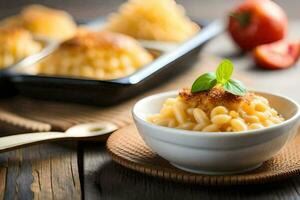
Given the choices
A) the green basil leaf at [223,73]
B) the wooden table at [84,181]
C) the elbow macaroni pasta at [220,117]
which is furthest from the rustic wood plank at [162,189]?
the green basil leaf at [223,73]

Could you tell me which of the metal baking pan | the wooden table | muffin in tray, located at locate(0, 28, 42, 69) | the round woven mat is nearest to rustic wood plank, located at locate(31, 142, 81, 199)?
the wooden table

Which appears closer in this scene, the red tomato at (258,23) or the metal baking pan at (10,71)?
the metal baking pan at (10,71)

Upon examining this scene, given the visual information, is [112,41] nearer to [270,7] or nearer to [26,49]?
[26,49]

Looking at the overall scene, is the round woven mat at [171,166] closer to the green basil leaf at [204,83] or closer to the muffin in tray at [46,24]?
the green basil leaf at [204,83]

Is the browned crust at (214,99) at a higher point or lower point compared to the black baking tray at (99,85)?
higher

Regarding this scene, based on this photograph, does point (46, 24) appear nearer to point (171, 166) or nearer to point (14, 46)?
point (14, 46)

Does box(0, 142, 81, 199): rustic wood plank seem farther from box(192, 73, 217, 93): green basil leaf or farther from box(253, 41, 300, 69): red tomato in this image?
box(253, 41, 300, 69): red tomato
